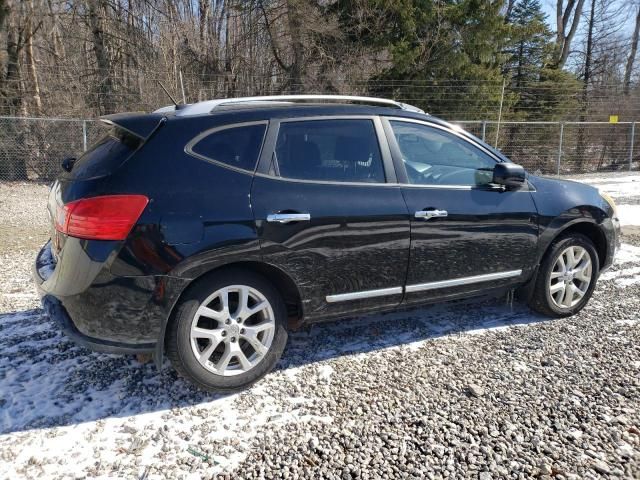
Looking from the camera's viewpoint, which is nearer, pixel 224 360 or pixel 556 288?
pixel 224 360

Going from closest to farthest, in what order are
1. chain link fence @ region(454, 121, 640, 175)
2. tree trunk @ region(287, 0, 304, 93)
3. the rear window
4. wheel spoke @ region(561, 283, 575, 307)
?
the rear window
wheel spoke @ region(561, 283, 575, 307)
tree trunk @ region(287, 0, 304, 93)
chain link fence @ region(454, 121, 640, 175)

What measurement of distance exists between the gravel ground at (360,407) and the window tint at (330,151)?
1.34 metres

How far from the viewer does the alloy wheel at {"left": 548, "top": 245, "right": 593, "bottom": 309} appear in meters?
4.31

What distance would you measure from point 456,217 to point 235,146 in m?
1.70

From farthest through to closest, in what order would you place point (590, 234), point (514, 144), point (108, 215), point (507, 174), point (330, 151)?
point (514, 144) < point (590, 234) < point (507, 174) < point (330, 151) < point (108, 215)

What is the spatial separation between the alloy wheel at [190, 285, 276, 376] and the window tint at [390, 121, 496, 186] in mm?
1457

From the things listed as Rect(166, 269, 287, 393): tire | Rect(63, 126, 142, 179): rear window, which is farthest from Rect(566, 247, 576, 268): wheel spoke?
Rect(63, 126, 142, 179): rear window

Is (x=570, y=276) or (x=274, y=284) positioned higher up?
(x=274, y=284)

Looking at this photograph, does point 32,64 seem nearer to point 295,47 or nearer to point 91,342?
point 295,47

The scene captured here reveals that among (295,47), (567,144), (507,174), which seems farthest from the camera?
(567,144)

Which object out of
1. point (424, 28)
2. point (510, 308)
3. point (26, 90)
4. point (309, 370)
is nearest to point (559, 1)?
point (424, 28)

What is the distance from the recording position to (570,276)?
4.35 m

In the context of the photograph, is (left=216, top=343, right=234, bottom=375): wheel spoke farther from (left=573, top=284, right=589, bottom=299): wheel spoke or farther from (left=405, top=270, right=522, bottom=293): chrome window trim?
(left=573, top=284, right=589, bottom=299): wheel spoke

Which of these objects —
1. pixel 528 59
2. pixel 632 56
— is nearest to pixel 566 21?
pixel 632 56
